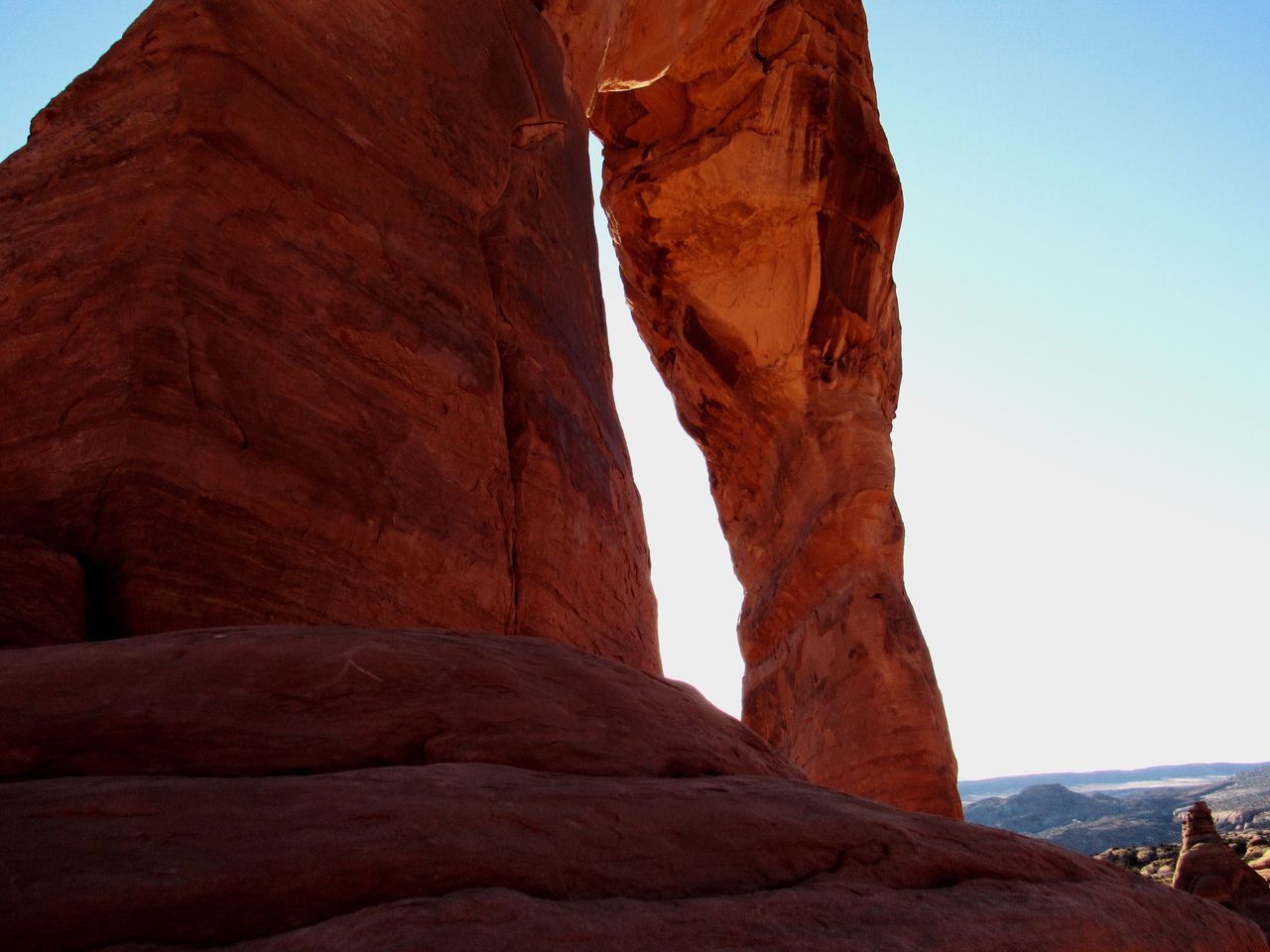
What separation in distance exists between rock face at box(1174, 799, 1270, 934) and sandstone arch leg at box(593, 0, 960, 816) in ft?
30.6

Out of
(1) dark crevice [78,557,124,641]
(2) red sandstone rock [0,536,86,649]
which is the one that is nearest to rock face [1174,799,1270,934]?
(1) dark crevice [78,557,124,641]

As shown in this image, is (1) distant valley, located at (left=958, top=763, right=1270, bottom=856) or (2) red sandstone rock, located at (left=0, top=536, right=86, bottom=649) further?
(1) distant valley, located at (left=958, top=763, right=1270, bottom=856)

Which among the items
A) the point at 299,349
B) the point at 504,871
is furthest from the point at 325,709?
the point at 299,349

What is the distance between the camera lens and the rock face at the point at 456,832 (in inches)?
66.4

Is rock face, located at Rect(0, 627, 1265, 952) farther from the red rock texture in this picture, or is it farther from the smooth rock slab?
the red rock texture

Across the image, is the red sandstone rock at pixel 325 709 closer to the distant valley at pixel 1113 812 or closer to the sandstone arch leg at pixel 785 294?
the sandstone arch leg at pixel 785 294

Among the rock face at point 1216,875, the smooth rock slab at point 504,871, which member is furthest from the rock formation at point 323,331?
the rock face at point 1216,875

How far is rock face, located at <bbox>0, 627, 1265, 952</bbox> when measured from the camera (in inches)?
66.4

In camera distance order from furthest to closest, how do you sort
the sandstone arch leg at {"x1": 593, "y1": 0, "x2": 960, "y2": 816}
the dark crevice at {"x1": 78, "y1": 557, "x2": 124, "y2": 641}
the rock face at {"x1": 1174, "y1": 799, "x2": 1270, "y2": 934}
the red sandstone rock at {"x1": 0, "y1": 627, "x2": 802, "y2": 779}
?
1. the rock face at {"x1": 1174, "y1": 799, "x2": 1270, "y2": 934}
2. the sandstone arch leg at {"x1": 593, "y1": 0, "x2": 960, "y2": 816}
3. the dark crevice at {"x1": 78, "y1": 557, "x2": 124, "y2": 641}
4. the red sandstone rock at {"x1": 0, "y1": 627, "x2": 802, "y2": 779}

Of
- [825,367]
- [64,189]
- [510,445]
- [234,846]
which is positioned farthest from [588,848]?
[825,367]

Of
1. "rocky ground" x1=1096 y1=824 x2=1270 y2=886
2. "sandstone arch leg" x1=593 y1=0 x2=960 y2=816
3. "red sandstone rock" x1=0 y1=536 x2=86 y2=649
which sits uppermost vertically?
"sandstone arch leg" x1=593 y1=0 x2=960 y2=816

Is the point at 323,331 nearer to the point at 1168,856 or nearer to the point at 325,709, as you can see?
the point at 325,709

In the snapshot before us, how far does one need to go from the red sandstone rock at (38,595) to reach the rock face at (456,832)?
1.46 ft

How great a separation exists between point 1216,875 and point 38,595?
18246 mm
